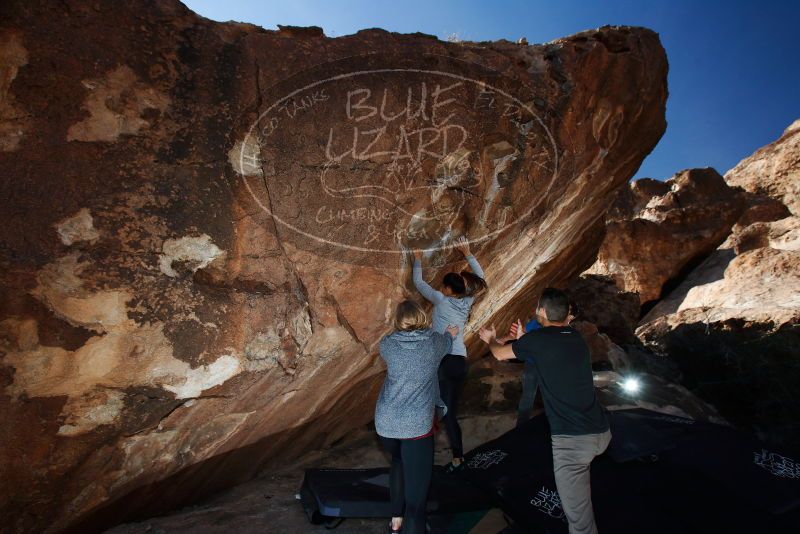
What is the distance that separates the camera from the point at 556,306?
234 centimetres

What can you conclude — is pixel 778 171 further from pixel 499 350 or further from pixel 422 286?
pixel 499 350

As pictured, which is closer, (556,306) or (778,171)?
(556,306)

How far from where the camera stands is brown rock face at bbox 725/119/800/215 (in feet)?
45.5

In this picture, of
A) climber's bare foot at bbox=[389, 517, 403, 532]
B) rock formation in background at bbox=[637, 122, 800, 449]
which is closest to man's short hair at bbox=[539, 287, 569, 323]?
climber's bare foot at bbox=[389, 517, 403, 532]

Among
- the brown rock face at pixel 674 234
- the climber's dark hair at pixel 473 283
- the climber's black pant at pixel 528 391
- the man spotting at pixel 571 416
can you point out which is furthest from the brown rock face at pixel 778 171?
the man spotting at pixel 571 416

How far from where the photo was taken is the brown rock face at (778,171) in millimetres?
13883

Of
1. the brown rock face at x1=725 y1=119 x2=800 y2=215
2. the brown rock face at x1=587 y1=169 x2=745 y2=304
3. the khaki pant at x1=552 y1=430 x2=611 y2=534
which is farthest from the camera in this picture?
the brown rock face at x1=725 y1=119 x2=800 y2=215

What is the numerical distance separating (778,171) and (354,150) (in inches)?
679

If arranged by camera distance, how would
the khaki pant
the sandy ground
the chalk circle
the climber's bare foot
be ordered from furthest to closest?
the sandy ground < the chalk circle < the climber's bare foot < the khaki pant

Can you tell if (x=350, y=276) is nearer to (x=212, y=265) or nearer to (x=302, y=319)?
(x=302, y=319)

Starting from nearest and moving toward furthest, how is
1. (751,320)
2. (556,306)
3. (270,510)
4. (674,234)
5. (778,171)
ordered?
(556,306) < (270,510) < (751,320) < (674,234) < (778,171)

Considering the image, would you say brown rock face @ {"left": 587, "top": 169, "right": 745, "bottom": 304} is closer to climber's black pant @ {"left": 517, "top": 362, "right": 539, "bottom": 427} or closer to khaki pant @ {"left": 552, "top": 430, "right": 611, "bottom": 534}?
climber's black pant @ {"left": 517, "top": 362, "right": 539, "bottom": 427}

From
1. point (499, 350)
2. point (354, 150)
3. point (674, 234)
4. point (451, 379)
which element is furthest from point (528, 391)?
point (674, 234)

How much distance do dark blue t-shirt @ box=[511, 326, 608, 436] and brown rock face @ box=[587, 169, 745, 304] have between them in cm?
1195
